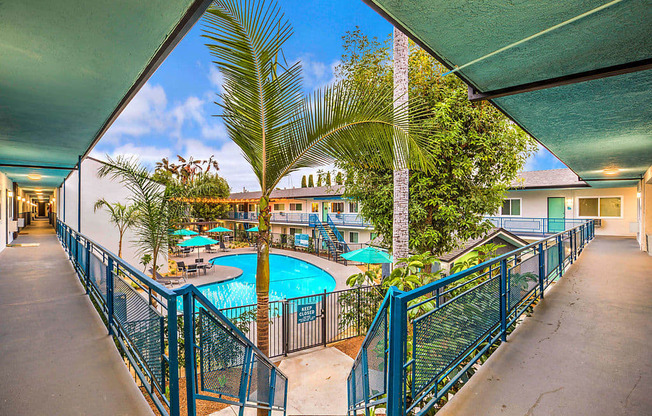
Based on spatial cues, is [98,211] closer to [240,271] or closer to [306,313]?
[240,271]

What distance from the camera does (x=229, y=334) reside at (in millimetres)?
2707

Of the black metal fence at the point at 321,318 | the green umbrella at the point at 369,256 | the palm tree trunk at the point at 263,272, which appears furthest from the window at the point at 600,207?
the palm tree trunk at the point at 263,272

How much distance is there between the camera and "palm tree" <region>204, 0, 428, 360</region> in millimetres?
3547

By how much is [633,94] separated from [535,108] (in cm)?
94

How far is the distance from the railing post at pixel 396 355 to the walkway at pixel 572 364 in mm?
573

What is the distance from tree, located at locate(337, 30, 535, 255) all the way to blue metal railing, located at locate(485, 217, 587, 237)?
10.9 m

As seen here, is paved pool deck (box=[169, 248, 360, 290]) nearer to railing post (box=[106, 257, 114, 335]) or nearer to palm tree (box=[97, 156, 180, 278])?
palm tree (box=[97, 156, 180, 278])

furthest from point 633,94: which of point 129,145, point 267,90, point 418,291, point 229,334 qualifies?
point 129,145

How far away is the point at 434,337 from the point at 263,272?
7.89ft

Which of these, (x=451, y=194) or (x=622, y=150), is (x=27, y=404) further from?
(x=622, y=150)

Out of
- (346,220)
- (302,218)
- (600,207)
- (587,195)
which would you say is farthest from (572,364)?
(302,218)

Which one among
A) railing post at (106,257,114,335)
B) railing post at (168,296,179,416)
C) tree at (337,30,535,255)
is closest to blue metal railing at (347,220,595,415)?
railing post at (168,296,179,416)

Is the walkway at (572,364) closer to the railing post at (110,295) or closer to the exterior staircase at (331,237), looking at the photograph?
the railing post at (110,295)

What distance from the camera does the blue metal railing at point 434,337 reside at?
2244 millimetres
